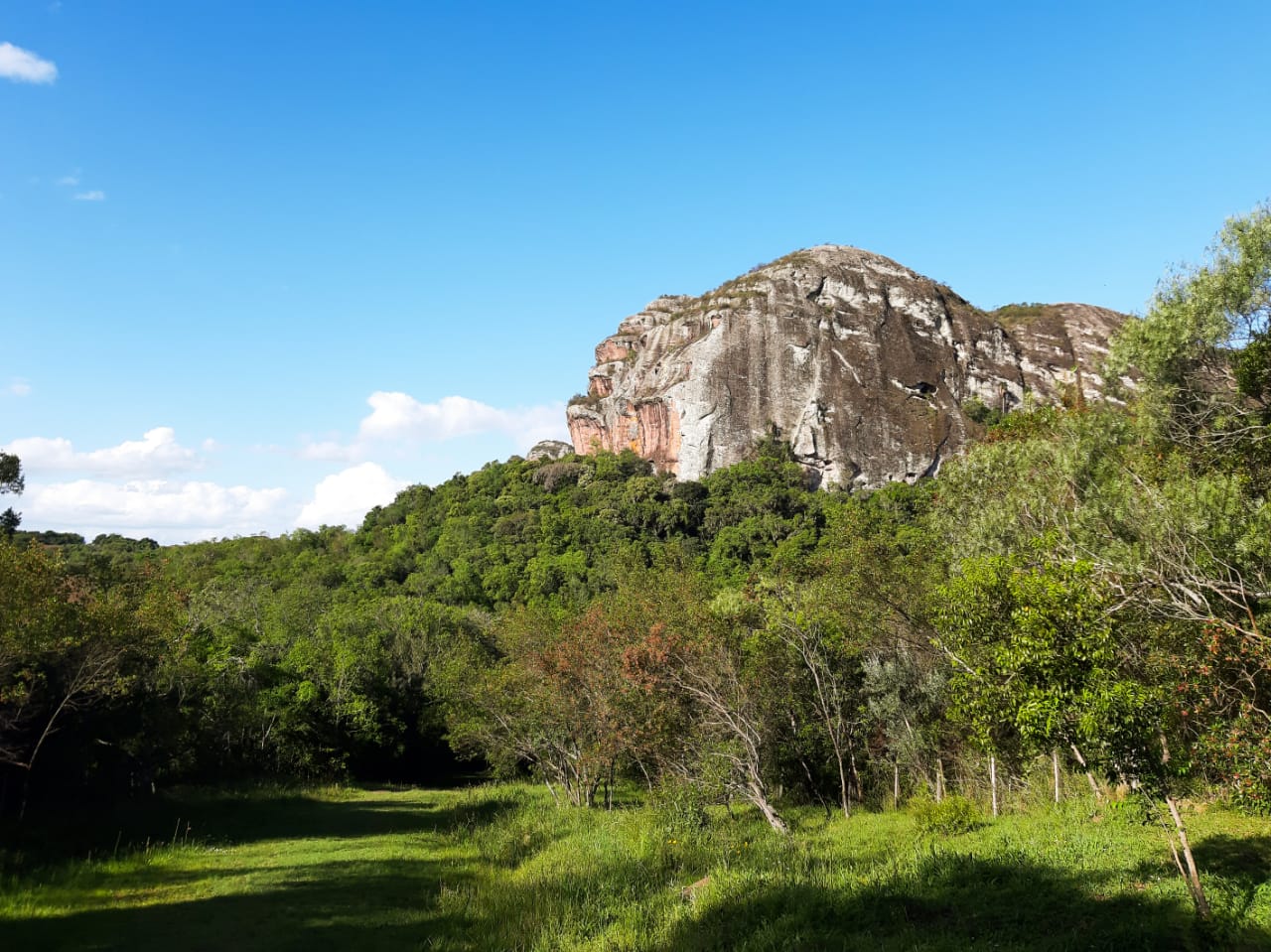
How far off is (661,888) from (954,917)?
681 centimetres

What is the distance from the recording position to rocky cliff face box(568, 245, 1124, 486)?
85625 millimetres

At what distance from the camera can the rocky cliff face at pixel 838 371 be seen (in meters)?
85.6

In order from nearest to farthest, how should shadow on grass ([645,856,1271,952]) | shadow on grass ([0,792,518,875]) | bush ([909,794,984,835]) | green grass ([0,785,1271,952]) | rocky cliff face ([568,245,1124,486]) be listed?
shadow on grass ([645,856,1271,952]), green grass ([0,785,1271,952]), bush ([909,794,984,835]), shadow on grass ([0,792,518,875]), rocky cliff face ([568,245,1124,486])

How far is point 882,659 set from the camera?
24.6 m

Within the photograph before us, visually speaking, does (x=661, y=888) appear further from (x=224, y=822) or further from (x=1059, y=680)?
(x=224, y=822)

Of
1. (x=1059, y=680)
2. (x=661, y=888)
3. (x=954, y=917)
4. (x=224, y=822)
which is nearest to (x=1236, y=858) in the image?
(x=954, y=917)

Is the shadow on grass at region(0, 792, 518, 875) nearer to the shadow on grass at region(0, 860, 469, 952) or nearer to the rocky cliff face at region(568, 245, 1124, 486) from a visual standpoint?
the shadow on grass at region(0, 860, 469, 952)

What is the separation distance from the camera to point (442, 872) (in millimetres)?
20312

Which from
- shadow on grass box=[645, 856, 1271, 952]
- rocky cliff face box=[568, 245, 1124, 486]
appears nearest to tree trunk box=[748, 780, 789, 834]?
shadow on grass box=[645, 856, 1271, 952]

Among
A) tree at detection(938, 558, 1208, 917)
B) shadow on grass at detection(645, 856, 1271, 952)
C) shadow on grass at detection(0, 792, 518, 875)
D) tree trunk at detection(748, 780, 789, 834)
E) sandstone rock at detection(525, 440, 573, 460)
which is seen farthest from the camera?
sandstone rock at detection(525, 440, 573, 460)

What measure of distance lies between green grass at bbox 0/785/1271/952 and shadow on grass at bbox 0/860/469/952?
61 mm

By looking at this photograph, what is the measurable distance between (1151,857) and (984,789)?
353 inches

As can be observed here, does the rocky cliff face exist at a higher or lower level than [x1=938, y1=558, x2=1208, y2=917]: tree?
Result: higher

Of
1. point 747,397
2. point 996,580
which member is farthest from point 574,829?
point 747,397
